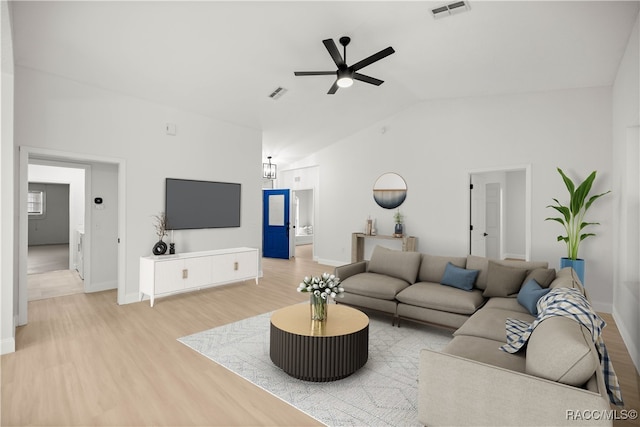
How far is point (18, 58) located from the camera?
11.9 ft

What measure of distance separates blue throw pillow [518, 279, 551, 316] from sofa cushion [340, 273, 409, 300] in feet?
4.09

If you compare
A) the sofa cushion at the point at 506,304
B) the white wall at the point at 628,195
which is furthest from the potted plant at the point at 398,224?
the white wall at the point at 628,195

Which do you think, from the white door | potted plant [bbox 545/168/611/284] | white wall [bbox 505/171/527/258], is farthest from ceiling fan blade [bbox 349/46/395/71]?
white wall [bbox 505/171/527/258]

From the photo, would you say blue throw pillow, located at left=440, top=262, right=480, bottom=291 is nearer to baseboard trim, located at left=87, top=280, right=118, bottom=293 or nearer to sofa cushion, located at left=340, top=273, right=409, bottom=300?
sofa cushion, located at left=340, top=273, right=409, bottom=300

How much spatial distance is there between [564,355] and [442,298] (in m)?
1.98

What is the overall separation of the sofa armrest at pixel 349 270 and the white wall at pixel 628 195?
2.84 meters

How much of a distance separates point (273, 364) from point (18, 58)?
4.28 m

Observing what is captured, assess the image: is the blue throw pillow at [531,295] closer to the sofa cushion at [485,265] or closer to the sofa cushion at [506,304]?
the sofa cushion at [506,304]

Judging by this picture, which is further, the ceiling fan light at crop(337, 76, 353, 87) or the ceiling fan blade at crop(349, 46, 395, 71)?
the ceiling fan light at crop(337, 76, 353, 87)

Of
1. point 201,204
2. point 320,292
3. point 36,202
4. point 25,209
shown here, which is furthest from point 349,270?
point 36,202

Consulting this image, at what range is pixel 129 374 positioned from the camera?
269 centimetres

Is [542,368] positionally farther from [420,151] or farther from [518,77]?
[420,151]

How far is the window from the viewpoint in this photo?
10938 mm

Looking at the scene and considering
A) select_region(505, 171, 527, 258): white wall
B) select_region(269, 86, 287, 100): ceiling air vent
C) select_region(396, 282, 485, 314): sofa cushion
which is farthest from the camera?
select_region(505, 171, 527, 258): white wall
